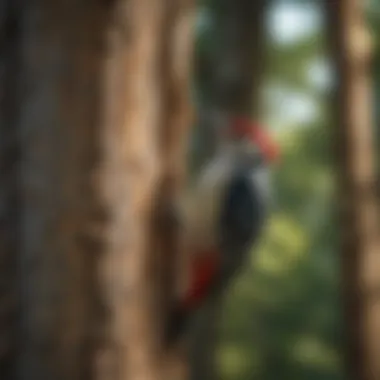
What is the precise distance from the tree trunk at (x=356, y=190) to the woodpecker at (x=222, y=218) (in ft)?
0.35

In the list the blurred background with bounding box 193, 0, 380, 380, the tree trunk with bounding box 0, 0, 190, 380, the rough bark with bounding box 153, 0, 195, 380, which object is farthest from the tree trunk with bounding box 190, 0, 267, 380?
the tree trunk with bounding box 0, 0, 190, 380

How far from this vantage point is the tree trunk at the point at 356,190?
3.69 feet

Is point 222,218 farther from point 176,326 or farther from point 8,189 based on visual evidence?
point 8,189

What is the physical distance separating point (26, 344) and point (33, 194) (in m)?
0.14

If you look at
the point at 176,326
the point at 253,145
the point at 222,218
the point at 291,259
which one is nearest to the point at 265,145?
the point at 253,145

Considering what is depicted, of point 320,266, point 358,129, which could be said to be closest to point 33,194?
point 358,129

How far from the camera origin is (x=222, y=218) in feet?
3.41

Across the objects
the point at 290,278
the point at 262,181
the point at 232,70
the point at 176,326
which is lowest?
the point at 290,278

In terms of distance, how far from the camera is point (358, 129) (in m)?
1.16

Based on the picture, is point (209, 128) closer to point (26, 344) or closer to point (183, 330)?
point (183, 330)

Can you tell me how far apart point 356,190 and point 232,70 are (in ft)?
1.35

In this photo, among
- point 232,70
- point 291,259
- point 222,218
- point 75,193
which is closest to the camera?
point 75,193

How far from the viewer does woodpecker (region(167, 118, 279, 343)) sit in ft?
3.15

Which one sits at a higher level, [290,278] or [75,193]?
[75,193]
